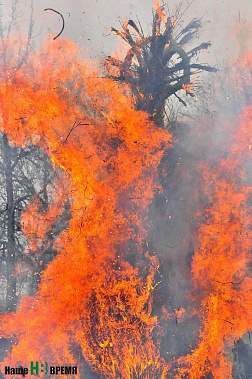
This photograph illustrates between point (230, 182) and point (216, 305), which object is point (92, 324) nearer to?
point (216, 305)

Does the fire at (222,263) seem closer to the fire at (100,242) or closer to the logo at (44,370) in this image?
the fire at (100,242)

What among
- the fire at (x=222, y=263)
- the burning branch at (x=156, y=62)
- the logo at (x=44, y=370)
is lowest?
the logo at (x=44, y=370)

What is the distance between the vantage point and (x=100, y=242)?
844cm

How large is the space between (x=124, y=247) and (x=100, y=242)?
0.57 m

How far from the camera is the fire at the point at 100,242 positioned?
26.2ft

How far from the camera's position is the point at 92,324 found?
27.0 feet

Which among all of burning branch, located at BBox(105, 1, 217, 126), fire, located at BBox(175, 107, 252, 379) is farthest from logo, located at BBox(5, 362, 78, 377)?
burning branch, located at BBox(105, 1, 217, 126)

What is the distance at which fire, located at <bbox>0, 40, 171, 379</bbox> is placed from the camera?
799 centimetres

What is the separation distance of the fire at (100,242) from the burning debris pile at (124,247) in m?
0.02

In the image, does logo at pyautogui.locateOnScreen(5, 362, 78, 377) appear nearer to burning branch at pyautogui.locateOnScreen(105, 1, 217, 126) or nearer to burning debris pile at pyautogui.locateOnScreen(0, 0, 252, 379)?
burning debris pile at pyautogui.locateOnScreen(0, 0, 252, 379)

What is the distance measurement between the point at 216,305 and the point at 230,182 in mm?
3070

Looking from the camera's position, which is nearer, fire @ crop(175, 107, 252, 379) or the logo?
fire @ crop(175, 107, 252, 379)

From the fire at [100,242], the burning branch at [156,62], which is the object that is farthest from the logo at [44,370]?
the burning branch at [156,62]

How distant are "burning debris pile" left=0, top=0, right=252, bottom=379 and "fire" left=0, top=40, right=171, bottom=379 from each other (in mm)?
23
